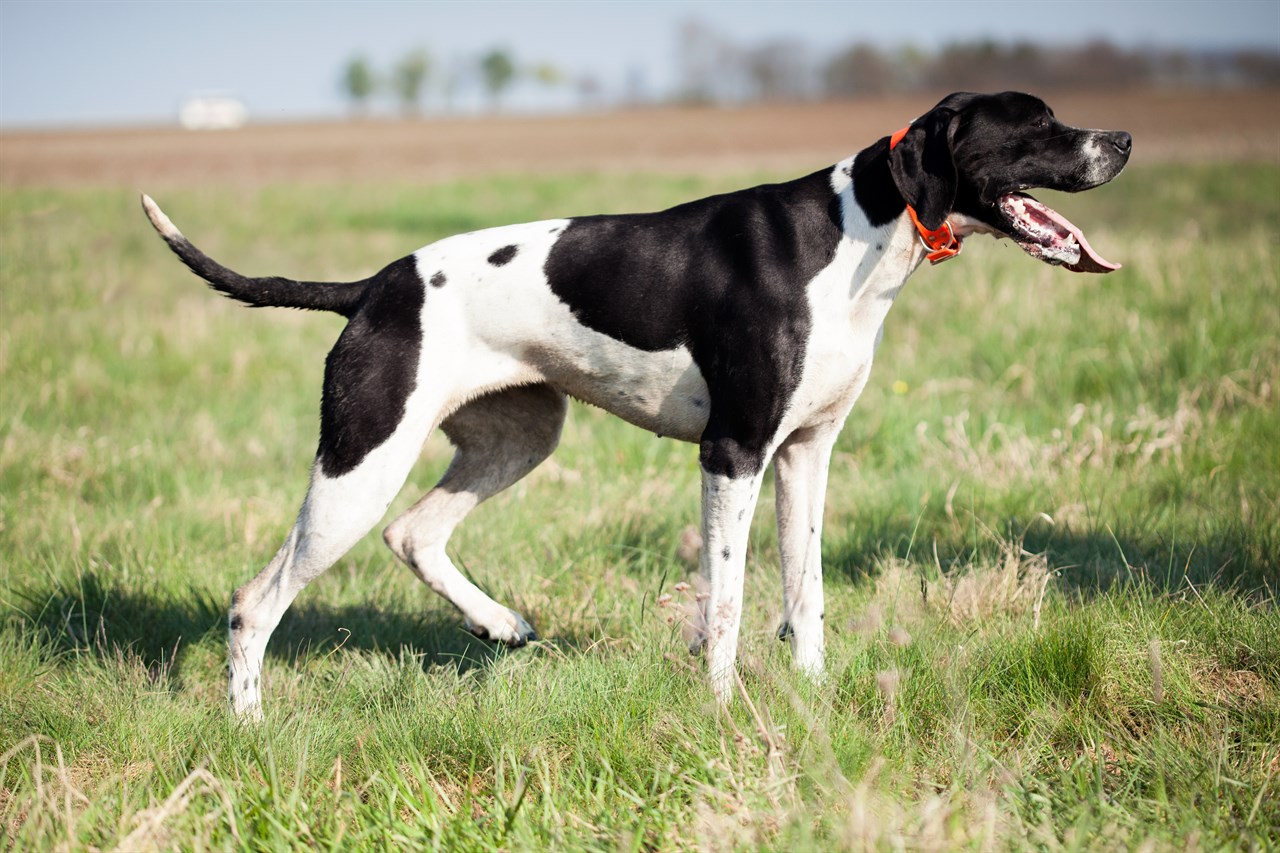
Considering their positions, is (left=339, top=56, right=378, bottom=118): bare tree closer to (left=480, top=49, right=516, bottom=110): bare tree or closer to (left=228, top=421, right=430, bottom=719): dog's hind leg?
(left=480, top=49, right=516, bottom=110): bare tree

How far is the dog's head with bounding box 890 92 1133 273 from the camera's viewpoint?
3.29 meters

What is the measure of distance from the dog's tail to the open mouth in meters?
2.10

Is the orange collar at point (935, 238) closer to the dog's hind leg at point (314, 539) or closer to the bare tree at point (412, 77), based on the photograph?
the dog's hind leg at point (314, 539)

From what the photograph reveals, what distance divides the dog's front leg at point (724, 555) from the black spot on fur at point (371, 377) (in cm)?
100

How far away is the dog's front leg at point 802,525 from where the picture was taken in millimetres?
3754

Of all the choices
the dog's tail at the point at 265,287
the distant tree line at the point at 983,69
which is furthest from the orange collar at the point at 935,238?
the distant tree line at the point at 983,69

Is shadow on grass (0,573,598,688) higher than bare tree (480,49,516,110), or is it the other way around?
bare tree (480,49,516,110)

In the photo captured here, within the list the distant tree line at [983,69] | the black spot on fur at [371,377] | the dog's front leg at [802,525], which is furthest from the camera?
the distant tree line at [983,69]

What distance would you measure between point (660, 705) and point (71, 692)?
196 centimetres

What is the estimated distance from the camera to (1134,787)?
288 centimetres

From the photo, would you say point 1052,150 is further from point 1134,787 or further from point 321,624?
point 321,624

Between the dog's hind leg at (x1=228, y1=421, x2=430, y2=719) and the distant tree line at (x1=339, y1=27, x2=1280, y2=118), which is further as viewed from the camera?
the distant tree line at (x1=339, y1=27, x2=1280, y2=118)

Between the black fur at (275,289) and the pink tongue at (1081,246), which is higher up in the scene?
the pink tongue at (1081,246)

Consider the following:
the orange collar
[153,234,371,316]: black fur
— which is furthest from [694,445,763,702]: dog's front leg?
[153,234,371,316]: black fur
